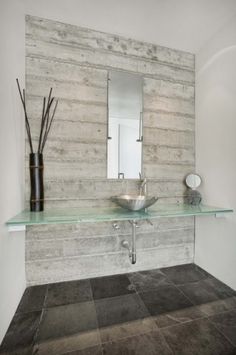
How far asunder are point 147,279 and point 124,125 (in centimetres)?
172

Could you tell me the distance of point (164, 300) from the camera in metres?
1.64

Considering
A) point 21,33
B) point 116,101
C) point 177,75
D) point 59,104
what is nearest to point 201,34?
point 177,75

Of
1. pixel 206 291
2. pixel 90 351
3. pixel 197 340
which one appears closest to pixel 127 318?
pixel 90 351

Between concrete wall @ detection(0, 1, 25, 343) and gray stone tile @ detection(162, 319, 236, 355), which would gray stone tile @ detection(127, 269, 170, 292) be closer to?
gray stone tile @ detection(162, 319, 236, 355)

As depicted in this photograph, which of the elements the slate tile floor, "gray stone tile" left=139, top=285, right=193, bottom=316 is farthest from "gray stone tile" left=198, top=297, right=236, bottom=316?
"gray stone tile" left=139, top=285, right=193, bottom=316

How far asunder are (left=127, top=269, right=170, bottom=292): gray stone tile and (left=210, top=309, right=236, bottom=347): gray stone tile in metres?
0.55

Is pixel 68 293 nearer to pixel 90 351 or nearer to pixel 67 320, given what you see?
pixel 67 320

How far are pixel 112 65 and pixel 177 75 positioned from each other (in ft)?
2.73

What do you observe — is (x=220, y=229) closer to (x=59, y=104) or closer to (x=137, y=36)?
(x=59, y=104)

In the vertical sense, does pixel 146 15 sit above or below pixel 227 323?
above

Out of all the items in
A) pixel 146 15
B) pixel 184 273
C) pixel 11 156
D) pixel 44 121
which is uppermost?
pixel 146 15

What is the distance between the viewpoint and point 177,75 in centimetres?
223

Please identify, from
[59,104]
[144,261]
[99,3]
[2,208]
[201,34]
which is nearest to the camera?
[2,208]

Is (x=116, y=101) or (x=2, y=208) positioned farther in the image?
(x=116, y=101)
